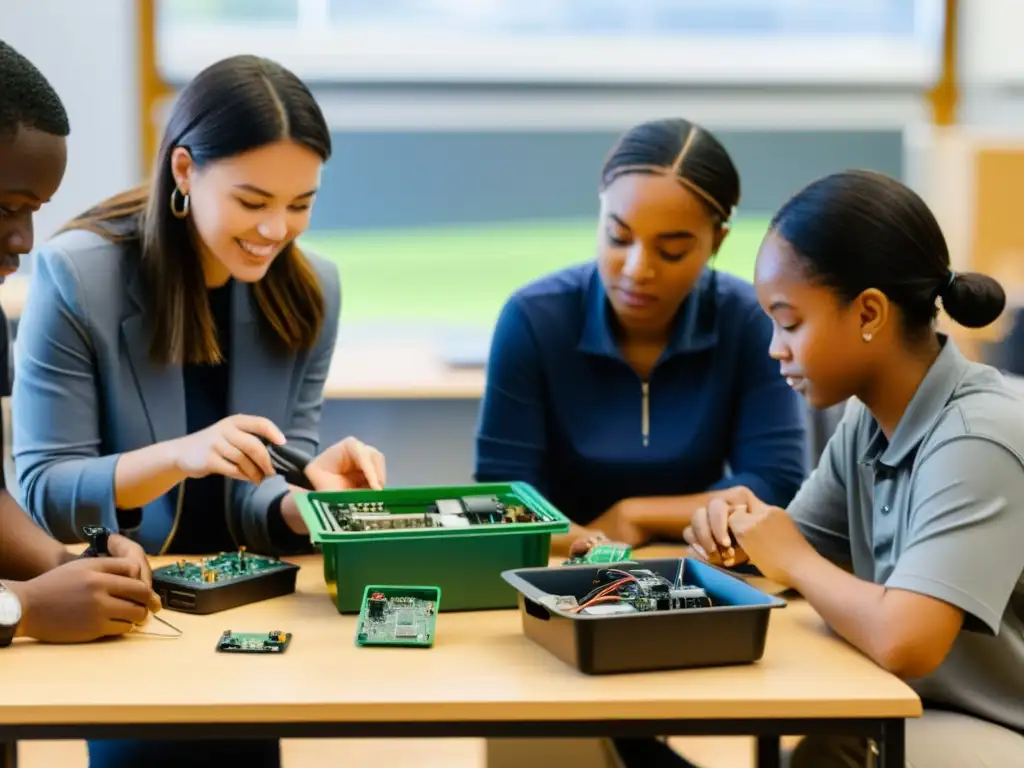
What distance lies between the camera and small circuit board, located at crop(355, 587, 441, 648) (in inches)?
57.3

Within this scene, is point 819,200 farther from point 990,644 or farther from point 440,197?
point 440,197

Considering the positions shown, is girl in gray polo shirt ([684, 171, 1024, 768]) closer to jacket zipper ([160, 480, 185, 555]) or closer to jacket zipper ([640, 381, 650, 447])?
jacket zipper ([640, 381, 650, 447])

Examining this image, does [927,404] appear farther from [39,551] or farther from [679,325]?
[39,551]

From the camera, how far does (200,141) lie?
1935 millimetres

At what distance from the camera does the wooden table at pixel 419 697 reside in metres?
1.27

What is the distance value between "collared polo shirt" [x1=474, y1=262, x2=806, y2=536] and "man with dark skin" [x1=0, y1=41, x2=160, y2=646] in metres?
0.76

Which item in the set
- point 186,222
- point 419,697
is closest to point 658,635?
point 419,697

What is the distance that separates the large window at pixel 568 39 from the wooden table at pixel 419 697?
8.66 feet

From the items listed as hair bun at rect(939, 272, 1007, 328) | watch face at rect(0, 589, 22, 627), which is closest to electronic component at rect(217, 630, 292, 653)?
watch face at rect(0, 589, 22, 627)

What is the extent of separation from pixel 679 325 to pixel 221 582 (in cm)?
94

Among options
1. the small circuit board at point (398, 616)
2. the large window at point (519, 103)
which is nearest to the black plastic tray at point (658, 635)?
the small circuit board at point (398, 616)

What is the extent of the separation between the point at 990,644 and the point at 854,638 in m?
0.22

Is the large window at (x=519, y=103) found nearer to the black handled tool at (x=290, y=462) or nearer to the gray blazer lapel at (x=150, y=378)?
the gray blazer lapel at (x=150, y=378)

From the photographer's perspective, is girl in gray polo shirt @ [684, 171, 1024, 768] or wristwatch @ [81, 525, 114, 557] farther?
wristwatch @ [81, 525, 114, 557]
